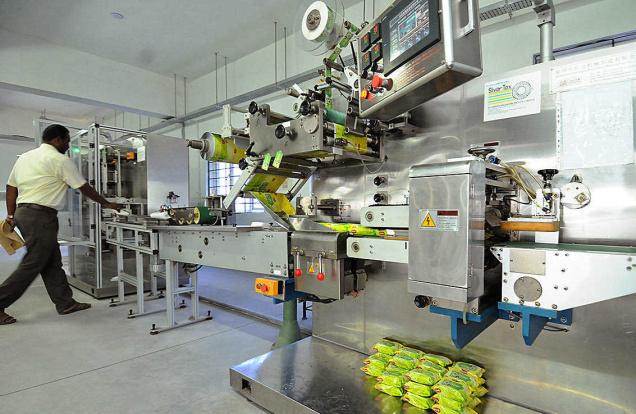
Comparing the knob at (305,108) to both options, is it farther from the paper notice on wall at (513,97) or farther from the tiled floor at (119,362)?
the tiled floor at (119,362)

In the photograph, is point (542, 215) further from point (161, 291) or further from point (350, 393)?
point (161, 291)

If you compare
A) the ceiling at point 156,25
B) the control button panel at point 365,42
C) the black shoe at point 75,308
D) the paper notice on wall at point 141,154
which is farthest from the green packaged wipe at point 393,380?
the ceiling at point 156,25

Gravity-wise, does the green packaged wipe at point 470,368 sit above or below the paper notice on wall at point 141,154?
below

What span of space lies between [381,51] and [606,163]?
107cm

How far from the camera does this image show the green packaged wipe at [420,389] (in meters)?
1.58

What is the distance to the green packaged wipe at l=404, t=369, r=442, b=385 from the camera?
5.32 ft

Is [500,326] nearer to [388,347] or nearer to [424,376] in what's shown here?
[424,376]

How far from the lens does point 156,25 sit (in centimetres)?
462

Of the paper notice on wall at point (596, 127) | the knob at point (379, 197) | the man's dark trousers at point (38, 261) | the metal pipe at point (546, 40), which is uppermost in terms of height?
the metal pipe at point (546, 40)

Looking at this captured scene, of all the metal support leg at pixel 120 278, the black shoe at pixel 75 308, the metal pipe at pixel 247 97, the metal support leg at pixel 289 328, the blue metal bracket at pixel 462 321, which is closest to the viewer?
the blue metal bracket at pixel 462 321

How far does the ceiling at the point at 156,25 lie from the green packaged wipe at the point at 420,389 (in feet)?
13.2

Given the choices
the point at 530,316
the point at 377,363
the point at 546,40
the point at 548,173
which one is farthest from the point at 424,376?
the point at 546,40

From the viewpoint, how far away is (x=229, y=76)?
5.70m

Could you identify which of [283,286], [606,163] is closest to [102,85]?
[283,286]
